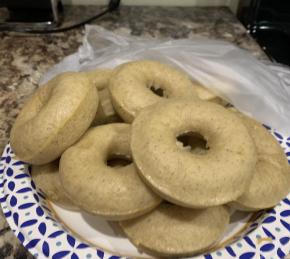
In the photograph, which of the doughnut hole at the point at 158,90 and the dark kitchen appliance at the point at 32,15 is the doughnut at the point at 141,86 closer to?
the doughnut hole at the point at 158,90

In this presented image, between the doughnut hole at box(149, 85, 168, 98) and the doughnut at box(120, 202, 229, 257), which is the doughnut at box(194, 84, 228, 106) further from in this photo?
the doughnut at box(120, 202, 229, 257)

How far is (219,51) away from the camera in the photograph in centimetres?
99

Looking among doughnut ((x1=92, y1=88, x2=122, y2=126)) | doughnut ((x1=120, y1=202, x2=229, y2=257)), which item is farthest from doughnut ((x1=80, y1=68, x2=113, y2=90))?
doughnut ((x1=120, y1=202, x2=229, y2=257))

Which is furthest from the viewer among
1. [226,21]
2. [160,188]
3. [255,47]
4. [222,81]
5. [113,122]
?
[226,21]

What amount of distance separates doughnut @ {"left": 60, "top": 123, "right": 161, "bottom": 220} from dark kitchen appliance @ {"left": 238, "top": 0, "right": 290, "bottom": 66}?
34.7 inches

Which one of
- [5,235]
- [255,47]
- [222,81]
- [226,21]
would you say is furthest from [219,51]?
[5,235]

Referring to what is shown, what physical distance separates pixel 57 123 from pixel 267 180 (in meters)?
0.39

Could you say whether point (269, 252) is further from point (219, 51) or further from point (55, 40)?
point (55, 40)

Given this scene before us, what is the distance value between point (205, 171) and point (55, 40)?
92 centimetres

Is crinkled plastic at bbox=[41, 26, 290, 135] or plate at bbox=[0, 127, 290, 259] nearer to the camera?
plate at bbox=[0, 127, 290, 259]

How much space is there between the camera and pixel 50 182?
675mm

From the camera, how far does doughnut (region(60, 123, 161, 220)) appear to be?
574 mm

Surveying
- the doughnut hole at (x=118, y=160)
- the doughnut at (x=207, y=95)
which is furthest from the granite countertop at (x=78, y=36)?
the doughnut at (x=207, y=95)

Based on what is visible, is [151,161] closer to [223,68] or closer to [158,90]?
[158,90]
